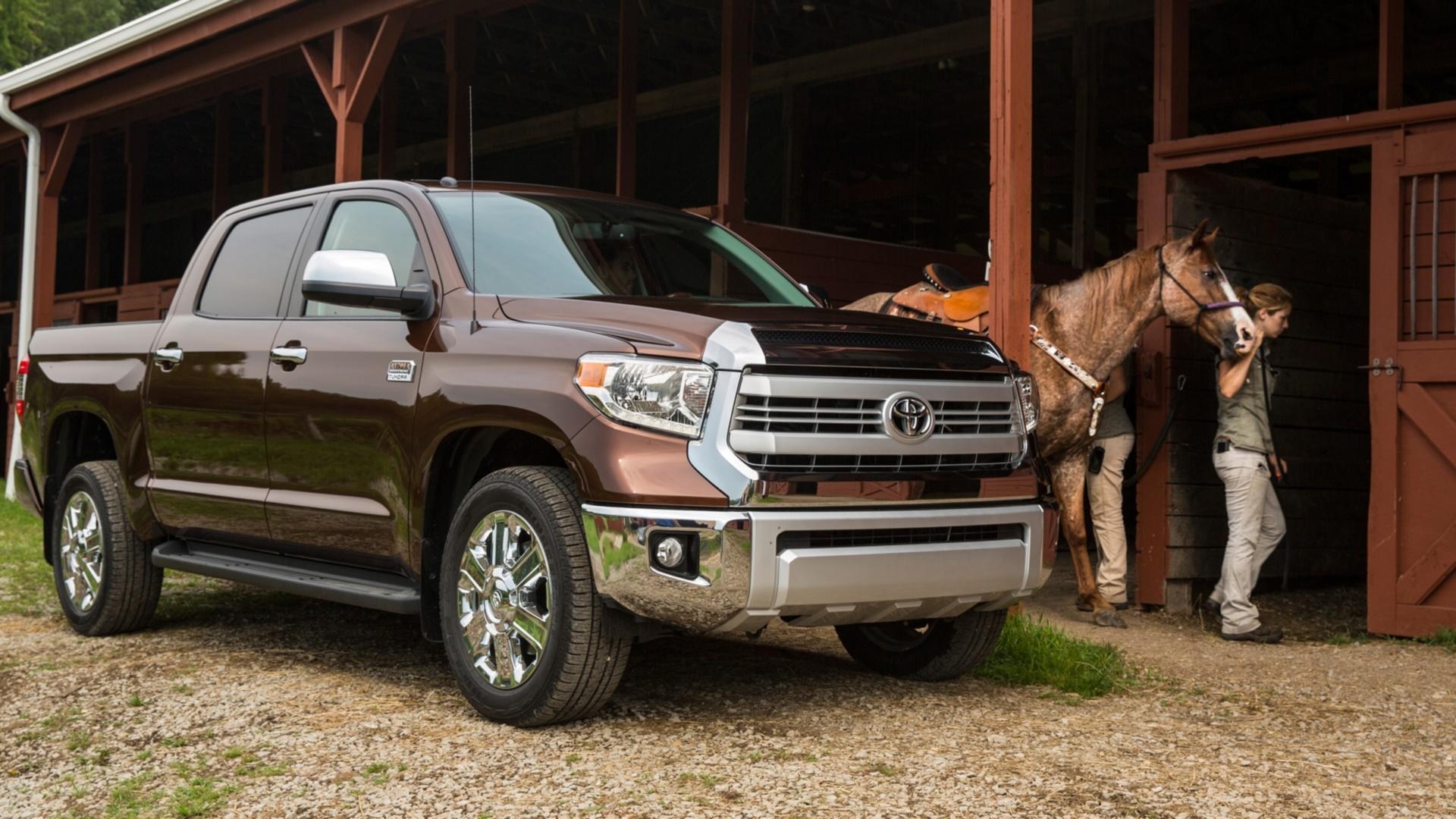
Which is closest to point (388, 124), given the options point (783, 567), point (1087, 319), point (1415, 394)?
point (1087, 319)

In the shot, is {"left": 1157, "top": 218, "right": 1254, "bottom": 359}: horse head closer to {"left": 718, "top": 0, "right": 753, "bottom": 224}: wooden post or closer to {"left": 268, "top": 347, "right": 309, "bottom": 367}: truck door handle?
{"left": 718, "top": 0, "right": 753, "bottom": 224}: wooden post

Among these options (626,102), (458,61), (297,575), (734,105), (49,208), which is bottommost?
(297,575)

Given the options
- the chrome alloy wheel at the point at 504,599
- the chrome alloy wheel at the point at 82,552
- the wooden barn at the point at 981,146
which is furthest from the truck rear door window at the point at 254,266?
the chrome alloy wheel at the point at 504,599

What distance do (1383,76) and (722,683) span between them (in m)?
4.76

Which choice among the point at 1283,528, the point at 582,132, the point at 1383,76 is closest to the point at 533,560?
the point at 1283,528

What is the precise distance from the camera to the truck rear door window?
6.46 meters

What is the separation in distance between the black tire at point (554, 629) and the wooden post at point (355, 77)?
619cm

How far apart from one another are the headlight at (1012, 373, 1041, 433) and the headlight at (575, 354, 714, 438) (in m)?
1.38

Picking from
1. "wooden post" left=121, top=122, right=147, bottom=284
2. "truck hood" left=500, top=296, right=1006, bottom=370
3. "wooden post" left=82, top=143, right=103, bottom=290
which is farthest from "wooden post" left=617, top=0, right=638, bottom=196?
"wooden post" left=82, top=143, right=103, bottom=290

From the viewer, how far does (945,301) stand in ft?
26.7

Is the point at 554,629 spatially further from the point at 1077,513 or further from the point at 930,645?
the point at 1077,513

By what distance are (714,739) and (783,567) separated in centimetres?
73

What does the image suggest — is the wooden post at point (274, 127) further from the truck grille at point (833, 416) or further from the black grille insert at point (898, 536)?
the black grille insert at point (898, 536)

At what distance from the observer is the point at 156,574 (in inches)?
279
